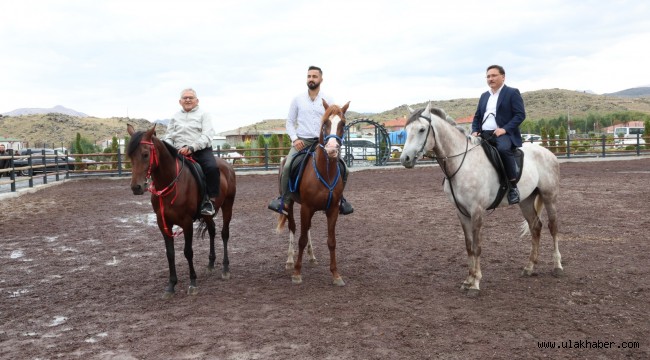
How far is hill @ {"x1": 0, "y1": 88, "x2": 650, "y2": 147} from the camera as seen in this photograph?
3238 inches

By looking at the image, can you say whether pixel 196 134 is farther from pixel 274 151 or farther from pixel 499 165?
pixel 274 151

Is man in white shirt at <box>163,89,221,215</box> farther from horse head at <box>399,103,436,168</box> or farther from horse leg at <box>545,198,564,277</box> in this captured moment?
horse leg at <box>545,198,564,277</box>

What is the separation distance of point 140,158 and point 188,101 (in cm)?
127

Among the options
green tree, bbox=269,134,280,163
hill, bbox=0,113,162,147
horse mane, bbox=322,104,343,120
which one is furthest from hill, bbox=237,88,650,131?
horse mane, bbox=322,104,343,120

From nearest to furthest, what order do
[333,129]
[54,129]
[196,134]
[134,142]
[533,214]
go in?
[134,142] → [333,129] → [196,134] → [533,214] → [54,129]

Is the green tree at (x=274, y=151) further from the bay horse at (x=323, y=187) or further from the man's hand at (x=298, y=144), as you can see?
the bay horse at (x=323, y=187)

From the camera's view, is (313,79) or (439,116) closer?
(439,116)

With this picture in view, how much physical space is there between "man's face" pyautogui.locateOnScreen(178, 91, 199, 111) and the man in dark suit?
3.48m

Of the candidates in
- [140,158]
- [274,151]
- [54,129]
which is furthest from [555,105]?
[140,158]

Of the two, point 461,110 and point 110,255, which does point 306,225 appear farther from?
point 461,110

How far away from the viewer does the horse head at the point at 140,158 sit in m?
4.98

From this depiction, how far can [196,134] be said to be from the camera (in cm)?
609

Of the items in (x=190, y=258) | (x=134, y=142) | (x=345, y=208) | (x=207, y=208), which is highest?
(x=134, y=142)

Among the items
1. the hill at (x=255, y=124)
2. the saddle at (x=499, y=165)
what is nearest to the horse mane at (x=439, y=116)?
the saddle at (x=499, y=165)
